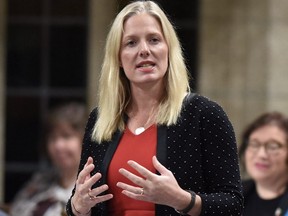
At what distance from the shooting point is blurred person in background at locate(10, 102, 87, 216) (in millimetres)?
7609

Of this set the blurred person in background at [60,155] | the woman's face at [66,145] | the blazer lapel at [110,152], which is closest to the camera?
the blazer lapel at [110,152]

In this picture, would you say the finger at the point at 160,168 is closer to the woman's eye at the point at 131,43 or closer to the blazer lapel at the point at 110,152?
the blazer lapel at the point at 110,152

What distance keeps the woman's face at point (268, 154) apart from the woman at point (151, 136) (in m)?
2.61

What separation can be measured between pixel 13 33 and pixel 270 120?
3747 millimetres

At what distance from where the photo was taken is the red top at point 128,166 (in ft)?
13.0

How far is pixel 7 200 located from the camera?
9.68 meters

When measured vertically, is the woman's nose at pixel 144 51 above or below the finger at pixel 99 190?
above

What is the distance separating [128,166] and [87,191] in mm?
182

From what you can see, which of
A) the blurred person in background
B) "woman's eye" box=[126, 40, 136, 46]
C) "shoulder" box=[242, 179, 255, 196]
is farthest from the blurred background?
"woman's eye" box=[126, 40, 136, 46]

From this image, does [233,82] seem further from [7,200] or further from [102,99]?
[102,99]

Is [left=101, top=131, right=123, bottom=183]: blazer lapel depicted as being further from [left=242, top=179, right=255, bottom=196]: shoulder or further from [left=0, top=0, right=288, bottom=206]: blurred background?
[left=0, top=0, right=288, bottom=206]: blurred background

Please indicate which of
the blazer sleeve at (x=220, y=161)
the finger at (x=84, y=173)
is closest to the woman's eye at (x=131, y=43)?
the blazer sleeve at (x=220, y=161)

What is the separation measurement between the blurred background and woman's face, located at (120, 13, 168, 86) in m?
5.35

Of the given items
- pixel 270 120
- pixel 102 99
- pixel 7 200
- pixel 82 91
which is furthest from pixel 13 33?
pixel 102 99
